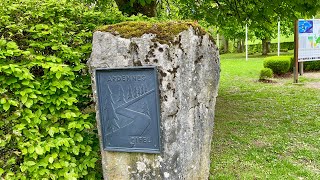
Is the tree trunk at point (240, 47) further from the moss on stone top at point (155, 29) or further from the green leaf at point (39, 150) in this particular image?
the green leaf at point (39, 150)

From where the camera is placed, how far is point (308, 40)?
37.9 ft

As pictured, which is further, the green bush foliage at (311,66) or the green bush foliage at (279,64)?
the green bush foliage at (311,66)

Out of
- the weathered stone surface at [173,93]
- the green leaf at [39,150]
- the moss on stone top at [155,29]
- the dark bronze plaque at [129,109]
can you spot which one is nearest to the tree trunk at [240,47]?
the weathered stone surface at [173,93]

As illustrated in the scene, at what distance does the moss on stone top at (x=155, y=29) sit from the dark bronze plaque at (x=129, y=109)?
0.30 meters

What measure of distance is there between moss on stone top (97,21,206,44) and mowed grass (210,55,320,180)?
5.97 feet

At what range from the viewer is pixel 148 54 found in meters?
Answer: 2.92

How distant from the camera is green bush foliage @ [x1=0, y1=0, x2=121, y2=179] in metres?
2.93

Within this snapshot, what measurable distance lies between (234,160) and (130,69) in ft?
6.92

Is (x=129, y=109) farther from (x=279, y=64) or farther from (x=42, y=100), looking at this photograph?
(x=279, y=64)

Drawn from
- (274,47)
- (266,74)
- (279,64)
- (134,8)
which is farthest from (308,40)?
(274,47)

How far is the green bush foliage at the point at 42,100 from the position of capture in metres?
2.93

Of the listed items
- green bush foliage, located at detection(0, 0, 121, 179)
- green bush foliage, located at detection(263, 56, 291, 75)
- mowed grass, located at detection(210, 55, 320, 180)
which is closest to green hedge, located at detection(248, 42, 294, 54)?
green bush foliage, located at detection(263, 56, 291, 75)

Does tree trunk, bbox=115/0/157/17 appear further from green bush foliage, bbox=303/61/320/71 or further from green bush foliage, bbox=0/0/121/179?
green bush foliage, bbox=303/61/320/71

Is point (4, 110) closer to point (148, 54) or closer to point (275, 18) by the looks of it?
point (148, 54)
